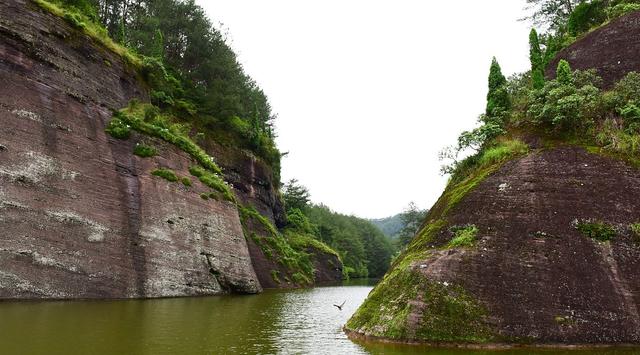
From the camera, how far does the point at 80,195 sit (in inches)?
1073

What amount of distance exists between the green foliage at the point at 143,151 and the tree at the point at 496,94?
73.1 feet

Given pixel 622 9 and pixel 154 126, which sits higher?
pixel 622 9

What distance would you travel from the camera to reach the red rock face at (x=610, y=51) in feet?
77.5

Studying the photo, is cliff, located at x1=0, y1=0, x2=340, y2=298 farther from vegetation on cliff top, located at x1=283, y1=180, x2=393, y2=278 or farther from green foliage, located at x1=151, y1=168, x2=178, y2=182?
vegetation on cliff top, located at x1=283, y1=180, x2=393, y2=278

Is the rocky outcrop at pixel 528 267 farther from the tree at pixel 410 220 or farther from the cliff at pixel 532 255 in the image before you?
the tree at pixel 410 220

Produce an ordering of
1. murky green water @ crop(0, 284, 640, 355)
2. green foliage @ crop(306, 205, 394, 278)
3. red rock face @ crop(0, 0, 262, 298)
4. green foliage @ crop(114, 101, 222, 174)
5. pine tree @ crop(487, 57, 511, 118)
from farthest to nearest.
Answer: green foliage @ crop(306, 205, 394, 278) < green foliage @ crop(114, 101, 222, 174) < pine tree @ crop(487, 57, 511, 118) < red rock face @ crop(0, 0, 262, 298) < murky green water @ crop(0, 284, 640, 355)

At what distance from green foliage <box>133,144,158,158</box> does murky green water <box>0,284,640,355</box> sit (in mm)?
11663

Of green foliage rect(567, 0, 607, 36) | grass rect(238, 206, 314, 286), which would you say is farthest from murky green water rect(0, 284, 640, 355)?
green foliage rect(567, 0, 607, 36)

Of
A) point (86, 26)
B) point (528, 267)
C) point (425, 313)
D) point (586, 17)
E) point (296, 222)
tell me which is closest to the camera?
point (425, 313)

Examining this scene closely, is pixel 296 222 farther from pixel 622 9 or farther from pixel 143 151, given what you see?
pixel 622 9

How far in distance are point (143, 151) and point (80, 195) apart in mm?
6677

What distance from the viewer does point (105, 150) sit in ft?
100

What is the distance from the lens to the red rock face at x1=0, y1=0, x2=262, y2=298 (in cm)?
2428

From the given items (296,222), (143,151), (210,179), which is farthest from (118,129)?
(296,222)
